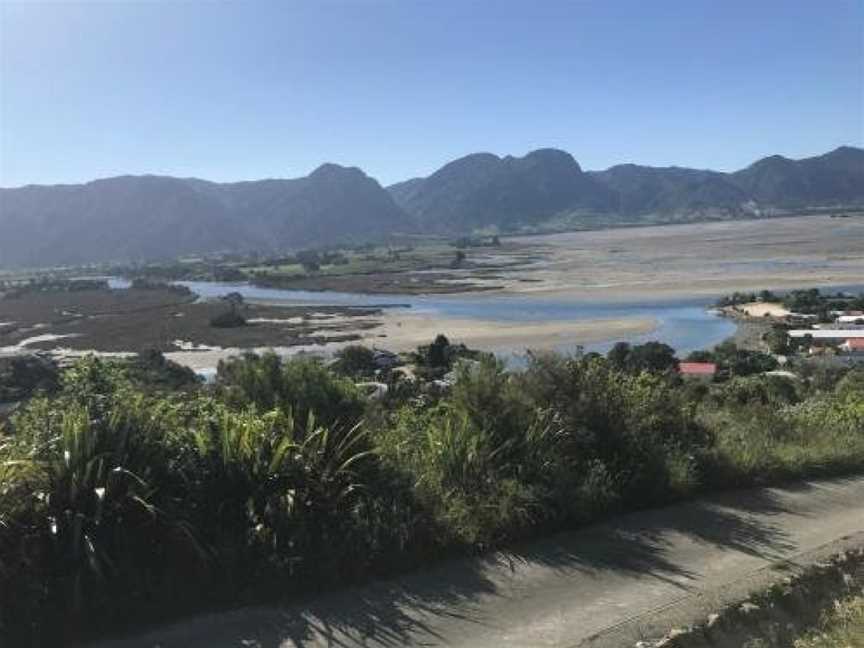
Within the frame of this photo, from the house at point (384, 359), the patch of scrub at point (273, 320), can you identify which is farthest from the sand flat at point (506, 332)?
the patch of scrub at point (273, 320)

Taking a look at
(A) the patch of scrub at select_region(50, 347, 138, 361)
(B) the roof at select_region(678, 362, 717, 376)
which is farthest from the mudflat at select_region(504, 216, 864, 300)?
(A) the patch of scrub at select_region(50, 347, 138, 361)

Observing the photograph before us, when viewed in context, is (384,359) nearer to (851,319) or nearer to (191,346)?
(191,346)

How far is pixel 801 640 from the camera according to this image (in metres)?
5.33

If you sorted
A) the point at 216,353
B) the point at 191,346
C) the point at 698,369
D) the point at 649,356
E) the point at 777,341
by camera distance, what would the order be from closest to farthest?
the point at 698,369 < the point at 649,356 < the point at 777,341 < the point at 216,353 < the point at 191,346

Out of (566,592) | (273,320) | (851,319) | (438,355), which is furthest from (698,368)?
(273,320)

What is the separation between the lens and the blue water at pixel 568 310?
198 ft

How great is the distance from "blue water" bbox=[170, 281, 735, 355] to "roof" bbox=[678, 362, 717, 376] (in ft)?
30.2

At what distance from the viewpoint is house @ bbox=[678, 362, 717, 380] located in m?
40.5

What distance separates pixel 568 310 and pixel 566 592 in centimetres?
7222

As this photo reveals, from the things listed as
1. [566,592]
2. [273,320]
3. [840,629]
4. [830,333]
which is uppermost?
[566,592]

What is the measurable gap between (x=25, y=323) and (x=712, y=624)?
97560 millimetres

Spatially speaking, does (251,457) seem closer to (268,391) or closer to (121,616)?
(121,616)

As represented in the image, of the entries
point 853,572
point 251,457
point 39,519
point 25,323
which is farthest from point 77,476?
point 25,323

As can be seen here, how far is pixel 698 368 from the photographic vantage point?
140 ft
